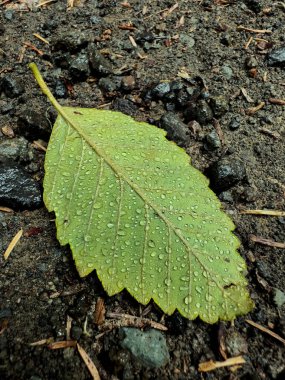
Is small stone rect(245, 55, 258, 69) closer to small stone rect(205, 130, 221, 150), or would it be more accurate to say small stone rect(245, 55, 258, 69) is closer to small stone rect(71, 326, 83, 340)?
small stone rect(205, 130, 221, 150)

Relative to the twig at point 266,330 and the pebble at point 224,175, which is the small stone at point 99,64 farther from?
the twig at point 266,330

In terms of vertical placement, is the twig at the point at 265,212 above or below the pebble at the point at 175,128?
below

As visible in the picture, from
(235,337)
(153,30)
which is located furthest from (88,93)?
(235,337)

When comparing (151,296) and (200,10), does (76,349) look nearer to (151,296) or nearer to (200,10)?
(151,296)

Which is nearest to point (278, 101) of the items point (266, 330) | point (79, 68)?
point (79, 68)

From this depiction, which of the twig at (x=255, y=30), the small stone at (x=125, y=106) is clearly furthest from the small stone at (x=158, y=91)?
the twig at (x=255, y=30)

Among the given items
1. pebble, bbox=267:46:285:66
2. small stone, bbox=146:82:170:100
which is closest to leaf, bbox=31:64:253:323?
small stone, bbox=146:82:170:100
